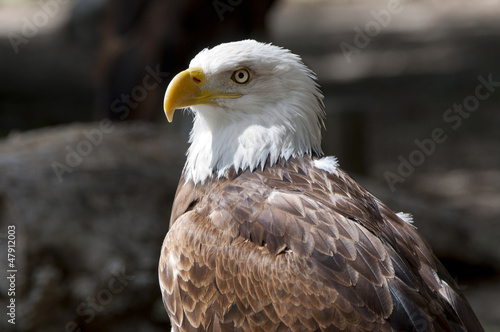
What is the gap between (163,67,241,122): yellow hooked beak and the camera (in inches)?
144

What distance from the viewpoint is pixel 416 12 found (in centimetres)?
2211

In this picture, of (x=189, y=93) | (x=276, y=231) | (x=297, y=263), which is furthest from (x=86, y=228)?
(x=297, y=263)

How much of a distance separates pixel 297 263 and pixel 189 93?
1061mm

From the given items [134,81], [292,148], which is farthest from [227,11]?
[292,148]

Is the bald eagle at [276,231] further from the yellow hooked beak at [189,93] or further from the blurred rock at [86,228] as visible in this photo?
the blurred rock at [86,228]

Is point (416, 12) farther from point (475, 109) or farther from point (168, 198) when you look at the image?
point (168, 198)

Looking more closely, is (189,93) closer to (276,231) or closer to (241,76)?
(241,76)

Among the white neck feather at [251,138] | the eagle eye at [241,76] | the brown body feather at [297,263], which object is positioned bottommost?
the brown body feather at [297,263]

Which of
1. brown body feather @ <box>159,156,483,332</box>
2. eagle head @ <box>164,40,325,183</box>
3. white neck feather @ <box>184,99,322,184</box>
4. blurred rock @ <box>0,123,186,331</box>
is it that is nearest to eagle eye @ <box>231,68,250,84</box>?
eagle head @ <box>164,40,325,183</box>

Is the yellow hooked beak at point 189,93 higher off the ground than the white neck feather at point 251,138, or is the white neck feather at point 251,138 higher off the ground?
the yellow hooked beak at point 189,93

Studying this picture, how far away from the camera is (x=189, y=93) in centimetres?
368

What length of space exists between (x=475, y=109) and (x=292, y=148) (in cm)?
1044

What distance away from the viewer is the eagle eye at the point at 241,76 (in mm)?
3695

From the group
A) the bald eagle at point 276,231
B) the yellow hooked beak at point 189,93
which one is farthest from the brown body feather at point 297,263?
the yellow hooked beak at point 189,93
